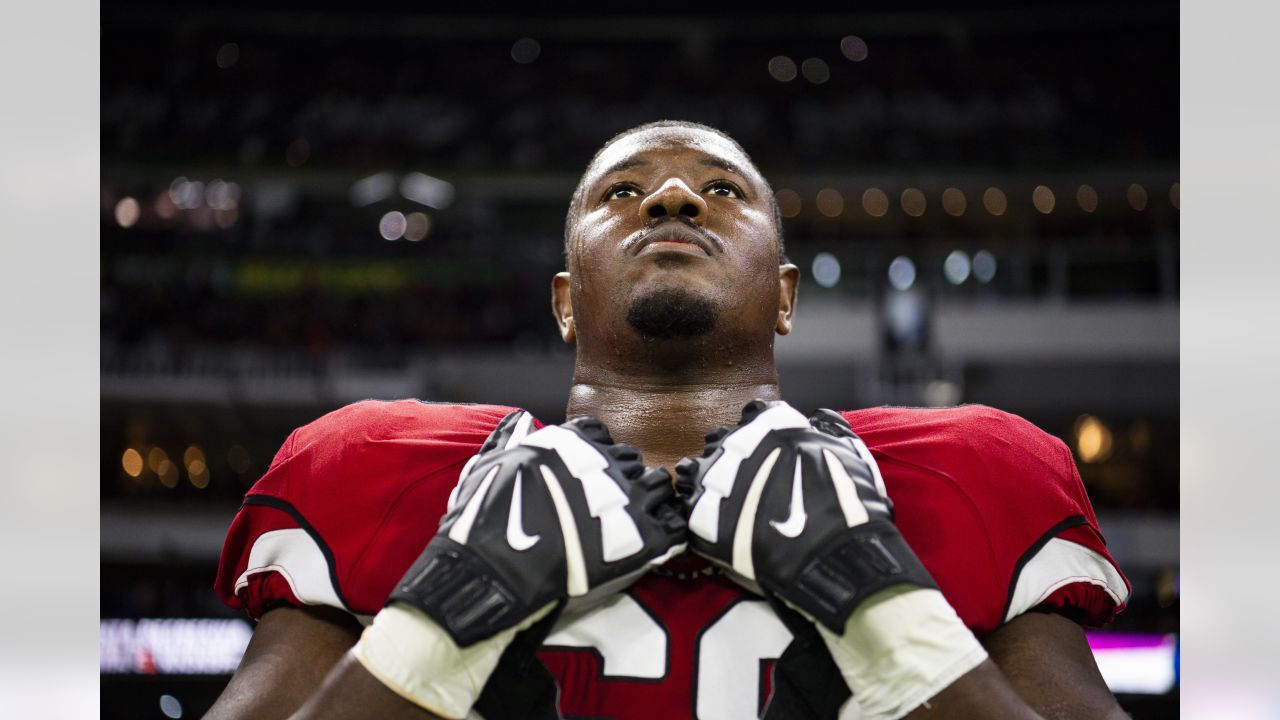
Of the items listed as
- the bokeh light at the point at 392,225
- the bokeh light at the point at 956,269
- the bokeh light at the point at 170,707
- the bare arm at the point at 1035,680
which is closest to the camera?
the bare arm at the point at 1035,680

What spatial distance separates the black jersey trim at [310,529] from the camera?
1.72 meters

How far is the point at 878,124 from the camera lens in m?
14.9

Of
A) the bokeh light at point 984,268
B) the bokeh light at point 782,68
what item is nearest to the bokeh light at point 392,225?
the bokeh light at point 782,68

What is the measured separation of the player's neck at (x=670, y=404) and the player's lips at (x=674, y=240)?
210mm

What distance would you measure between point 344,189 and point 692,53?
5496 millimetres

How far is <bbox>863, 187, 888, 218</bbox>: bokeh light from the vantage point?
14.2m

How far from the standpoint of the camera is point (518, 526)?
1492mm

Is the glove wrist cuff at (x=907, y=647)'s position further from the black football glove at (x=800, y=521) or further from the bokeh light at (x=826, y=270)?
the bokeh light at (x=826, y=270)

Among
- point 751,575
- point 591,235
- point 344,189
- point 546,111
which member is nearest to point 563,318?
point 591,235

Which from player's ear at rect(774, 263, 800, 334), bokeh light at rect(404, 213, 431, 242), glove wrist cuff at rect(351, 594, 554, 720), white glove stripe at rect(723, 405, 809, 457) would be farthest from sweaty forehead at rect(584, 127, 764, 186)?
bokeh light at rect(404, 213, 431, 242)

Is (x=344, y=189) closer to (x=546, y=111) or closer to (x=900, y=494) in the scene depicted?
(x=546, y=111)

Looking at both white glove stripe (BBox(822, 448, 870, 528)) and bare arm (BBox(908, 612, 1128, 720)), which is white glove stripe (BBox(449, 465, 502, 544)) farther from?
bare arm (BBox(908, 612, 1128, 720))

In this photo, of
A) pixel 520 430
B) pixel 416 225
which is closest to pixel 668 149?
pixel 520 430

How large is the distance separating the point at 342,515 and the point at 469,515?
1.14ft
